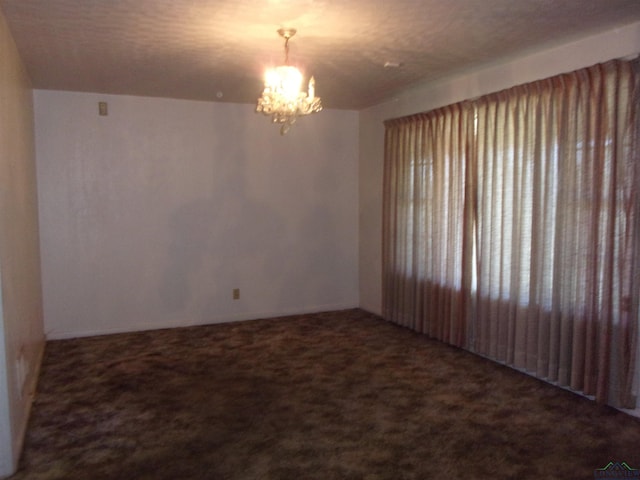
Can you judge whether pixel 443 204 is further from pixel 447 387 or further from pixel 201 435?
pixel 201 435

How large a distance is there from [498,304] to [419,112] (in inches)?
83.2

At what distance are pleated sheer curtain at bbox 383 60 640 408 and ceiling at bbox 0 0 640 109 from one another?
467 mm

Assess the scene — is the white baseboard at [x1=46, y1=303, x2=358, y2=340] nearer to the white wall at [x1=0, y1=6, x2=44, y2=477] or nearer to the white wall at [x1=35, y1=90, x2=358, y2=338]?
the white wall at [x1=35, y1=90, x2=358, y2=338]

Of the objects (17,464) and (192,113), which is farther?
(192,113)

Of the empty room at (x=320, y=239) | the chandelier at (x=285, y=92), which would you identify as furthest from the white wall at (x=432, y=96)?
the chandelier at (x=285, y=92)

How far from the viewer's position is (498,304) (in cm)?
411

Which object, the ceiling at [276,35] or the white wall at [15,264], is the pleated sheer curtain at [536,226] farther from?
the white wall at [15,264]

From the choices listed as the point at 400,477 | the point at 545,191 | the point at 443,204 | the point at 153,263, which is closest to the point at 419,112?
the point at 443,204

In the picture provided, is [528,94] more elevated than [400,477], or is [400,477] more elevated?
[528,94]

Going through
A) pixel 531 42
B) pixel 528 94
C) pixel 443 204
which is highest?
pixel 531 42

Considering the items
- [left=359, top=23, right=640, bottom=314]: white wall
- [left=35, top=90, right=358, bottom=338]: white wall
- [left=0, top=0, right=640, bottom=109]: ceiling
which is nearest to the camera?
[left=0, top=0, right=640, bottom=109]: ceiling

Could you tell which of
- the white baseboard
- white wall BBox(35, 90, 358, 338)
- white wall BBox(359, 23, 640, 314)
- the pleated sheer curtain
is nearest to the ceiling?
white wall BBox(359, 23, 640, 314)

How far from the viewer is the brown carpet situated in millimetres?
2680

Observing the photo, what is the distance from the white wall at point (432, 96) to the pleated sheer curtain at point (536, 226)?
140mm
